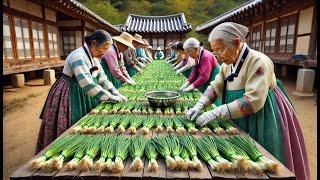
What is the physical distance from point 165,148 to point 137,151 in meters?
0.20

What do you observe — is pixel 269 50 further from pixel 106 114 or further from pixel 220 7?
pixel 220 7

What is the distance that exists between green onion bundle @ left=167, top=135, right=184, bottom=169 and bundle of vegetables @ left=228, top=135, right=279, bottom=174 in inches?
16.8

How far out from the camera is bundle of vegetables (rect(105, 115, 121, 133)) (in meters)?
2.21

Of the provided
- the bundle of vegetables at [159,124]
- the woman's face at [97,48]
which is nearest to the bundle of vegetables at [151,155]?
the bundle of vegetables at [159,124]

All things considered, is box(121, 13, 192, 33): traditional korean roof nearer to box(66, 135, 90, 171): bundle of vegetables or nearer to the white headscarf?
the white headscarf

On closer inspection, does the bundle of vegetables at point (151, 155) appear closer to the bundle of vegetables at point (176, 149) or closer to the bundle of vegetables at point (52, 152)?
the bundle of vegetables at point (176, 149)

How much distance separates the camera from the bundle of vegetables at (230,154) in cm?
155

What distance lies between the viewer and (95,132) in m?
2.17

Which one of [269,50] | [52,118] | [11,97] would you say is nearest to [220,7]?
[269,50]

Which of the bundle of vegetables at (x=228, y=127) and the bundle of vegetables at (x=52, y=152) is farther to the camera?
the bundle of vegetables at (x=228, y=127)

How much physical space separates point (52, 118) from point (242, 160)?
2.92 m

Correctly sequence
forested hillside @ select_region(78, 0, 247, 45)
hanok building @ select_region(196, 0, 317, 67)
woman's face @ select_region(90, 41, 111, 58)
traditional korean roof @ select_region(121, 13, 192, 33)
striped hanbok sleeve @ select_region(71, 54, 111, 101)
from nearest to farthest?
striped hanbok sleeve @ select_region(71, 54, 111, 101)
woman's face @ select_region(90, 41, 111, 58)
hanok building @ select_region(196, 0, 317, 67)
traditional korean roof @ select_region(121, 13, 192, 33)
forested hillside @ select_region(78, 0, 247, 45)

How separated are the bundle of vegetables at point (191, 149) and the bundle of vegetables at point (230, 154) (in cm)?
19

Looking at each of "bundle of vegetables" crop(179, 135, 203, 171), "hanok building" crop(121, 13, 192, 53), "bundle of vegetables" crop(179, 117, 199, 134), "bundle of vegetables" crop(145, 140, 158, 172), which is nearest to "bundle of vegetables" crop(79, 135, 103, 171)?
"bundle of vegetables" crop(145, 140, 158, 172)
